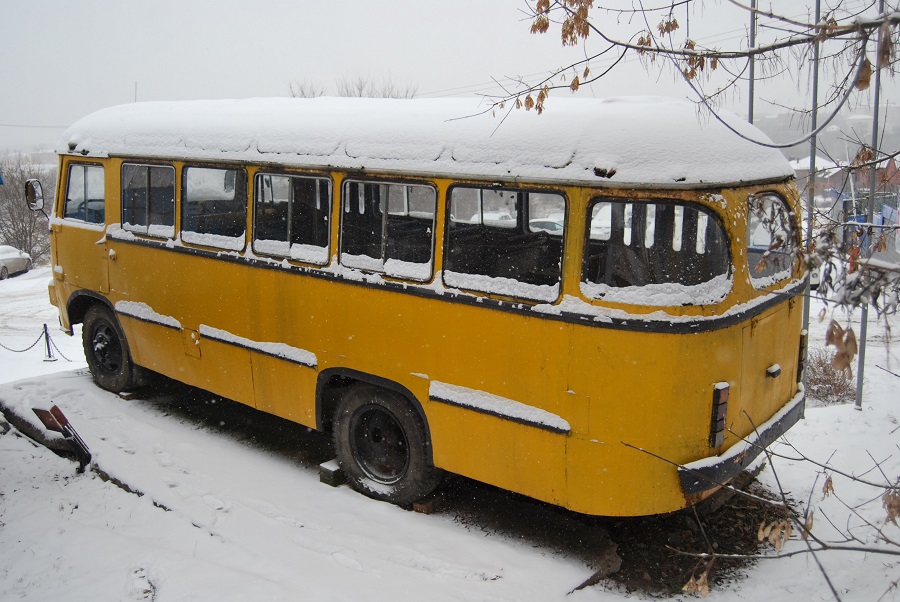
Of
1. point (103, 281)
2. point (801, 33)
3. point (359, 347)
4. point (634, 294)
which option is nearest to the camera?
point (801, 33)

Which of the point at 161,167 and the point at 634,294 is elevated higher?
the point at 161,167

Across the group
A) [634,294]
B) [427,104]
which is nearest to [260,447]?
[427,104]

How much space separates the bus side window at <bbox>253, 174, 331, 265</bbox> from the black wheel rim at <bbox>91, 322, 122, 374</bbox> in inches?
109

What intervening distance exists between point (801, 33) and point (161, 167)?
214 inches

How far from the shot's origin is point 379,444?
5633 millimetres

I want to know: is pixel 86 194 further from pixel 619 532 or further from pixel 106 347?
pixel 619 532

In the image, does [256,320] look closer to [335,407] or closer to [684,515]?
[335,407]

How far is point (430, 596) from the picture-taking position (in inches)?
169

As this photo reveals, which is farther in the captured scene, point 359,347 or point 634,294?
point 359,347

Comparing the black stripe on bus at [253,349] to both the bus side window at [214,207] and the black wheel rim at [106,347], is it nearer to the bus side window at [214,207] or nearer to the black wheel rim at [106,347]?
the bus side window at [214,207]

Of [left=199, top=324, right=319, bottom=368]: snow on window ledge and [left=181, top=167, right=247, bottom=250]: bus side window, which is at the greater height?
[left=181, top=167, right=247, bottom=250]: bus side window

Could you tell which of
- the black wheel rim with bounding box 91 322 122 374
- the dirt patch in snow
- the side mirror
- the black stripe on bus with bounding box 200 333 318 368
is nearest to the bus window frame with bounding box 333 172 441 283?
the black stripe on bus with bounding box 200 333 318 368

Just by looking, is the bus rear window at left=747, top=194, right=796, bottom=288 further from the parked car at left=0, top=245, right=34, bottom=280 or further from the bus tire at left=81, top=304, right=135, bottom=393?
the parked car at left=0, top=245, right=34, bottom=280

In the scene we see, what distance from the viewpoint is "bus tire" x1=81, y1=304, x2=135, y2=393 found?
759 centimetres
